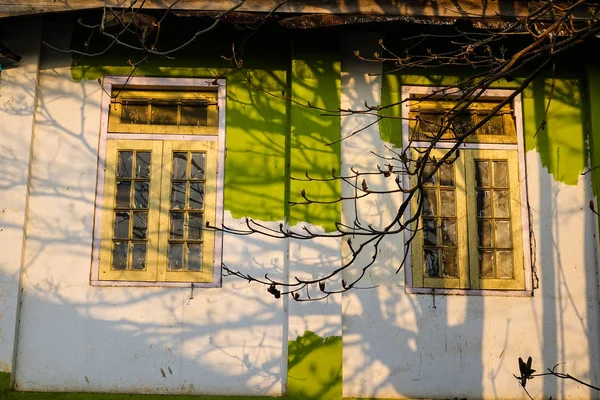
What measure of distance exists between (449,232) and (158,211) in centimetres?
272

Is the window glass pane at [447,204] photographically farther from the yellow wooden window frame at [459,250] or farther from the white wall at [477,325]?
the white wall at [477,325]

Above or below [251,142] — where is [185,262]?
below

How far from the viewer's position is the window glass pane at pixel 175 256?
6.63m

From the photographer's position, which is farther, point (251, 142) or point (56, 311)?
point (251, 142)

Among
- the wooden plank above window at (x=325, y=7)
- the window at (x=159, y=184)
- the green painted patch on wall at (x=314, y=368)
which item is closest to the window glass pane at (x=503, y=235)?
the green painted patch on wall at (x=314, y=368)

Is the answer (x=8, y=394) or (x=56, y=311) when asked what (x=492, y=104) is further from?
(x=8, y=394)

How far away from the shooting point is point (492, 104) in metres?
7.21

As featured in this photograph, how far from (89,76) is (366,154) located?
107 inches

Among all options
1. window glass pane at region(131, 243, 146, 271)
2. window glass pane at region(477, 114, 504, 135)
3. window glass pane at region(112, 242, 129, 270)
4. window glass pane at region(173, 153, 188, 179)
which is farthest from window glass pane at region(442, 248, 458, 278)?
window glass pane at region(112, 242, 129, 270)

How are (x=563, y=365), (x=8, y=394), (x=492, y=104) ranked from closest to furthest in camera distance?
(x=8, y=394) < (x=563, y=365) < (x=492, y=104)

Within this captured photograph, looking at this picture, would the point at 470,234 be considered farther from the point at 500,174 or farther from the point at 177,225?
the point at 177,225

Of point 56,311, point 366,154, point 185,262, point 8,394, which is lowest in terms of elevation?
point 8,394

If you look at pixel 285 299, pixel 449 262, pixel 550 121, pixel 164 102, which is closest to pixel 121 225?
pixel 164 102

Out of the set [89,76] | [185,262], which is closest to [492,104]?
[185,262]
